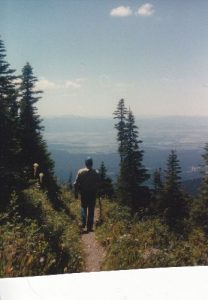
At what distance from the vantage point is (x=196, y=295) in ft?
20.9

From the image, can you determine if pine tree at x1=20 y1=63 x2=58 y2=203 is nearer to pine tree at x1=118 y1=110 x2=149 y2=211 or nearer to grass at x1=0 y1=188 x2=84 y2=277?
grass at x1=0 y1=188 x2=84 y2=277

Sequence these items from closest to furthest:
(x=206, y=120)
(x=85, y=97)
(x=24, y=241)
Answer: (x=24, y=241)
(x=85, y=97)
(x=206, y=120)

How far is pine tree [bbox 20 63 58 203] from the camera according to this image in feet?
24.6

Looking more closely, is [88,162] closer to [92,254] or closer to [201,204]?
[92,254]

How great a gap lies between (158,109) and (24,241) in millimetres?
3389

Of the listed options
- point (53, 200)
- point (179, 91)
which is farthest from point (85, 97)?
point (53, 200)

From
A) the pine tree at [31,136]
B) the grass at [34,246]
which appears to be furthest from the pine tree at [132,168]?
the grass at [34,246]

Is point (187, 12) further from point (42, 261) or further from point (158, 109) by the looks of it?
point (42, 261)

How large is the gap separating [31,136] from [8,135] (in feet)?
11.6

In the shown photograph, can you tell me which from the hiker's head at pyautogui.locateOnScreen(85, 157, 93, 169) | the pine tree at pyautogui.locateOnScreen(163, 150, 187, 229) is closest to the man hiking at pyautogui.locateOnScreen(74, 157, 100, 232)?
the hiker's head at pyautogui.locateOnScreen(85, 157, 93, 169)

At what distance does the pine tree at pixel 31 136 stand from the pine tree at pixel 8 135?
273 millimetres

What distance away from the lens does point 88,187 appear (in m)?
8.05

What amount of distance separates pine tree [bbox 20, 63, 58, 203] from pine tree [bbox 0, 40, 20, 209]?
0.27 m

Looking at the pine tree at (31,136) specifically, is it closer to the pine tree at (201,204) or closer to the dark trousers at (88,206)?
the dark trousers at (88,206)
